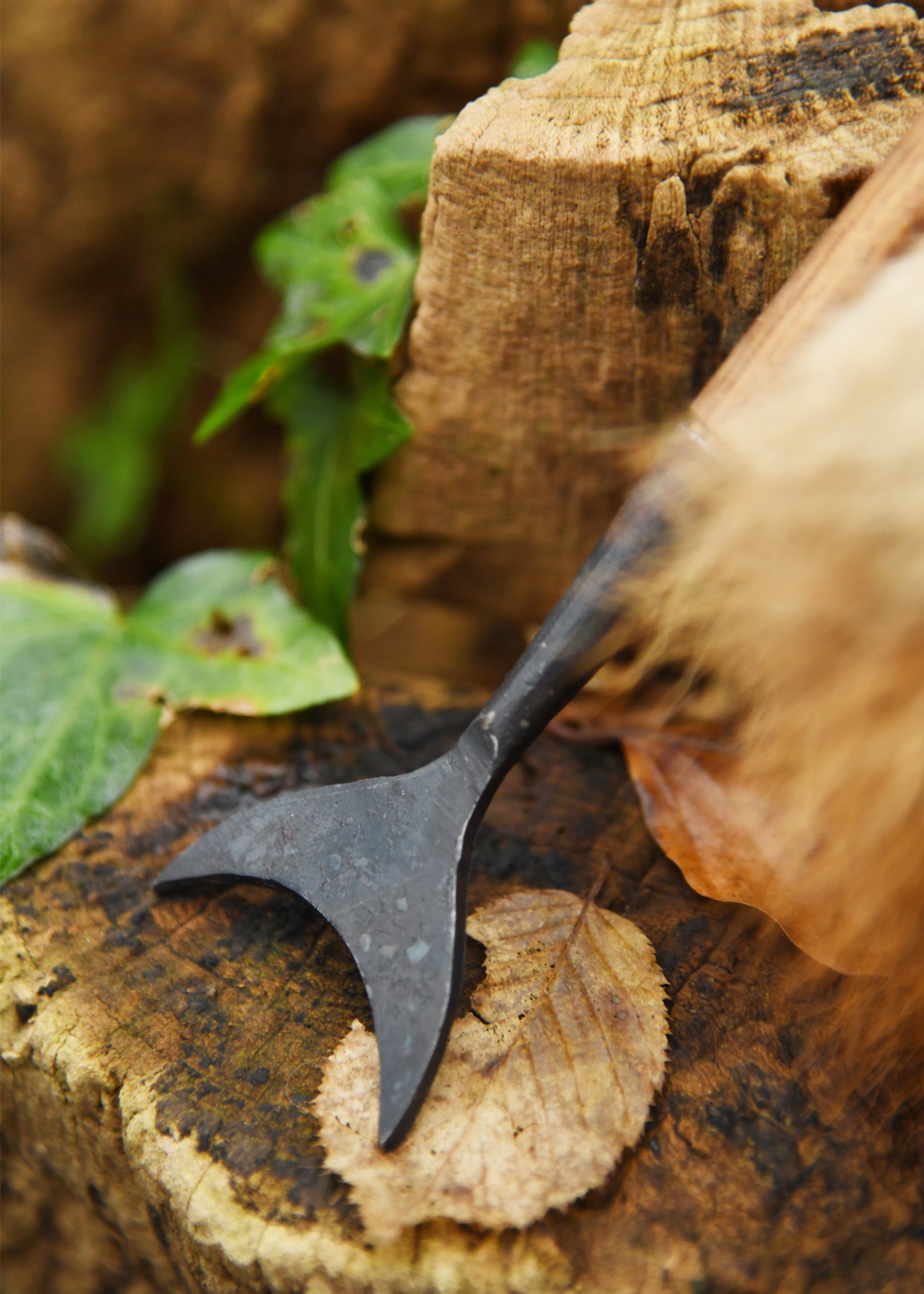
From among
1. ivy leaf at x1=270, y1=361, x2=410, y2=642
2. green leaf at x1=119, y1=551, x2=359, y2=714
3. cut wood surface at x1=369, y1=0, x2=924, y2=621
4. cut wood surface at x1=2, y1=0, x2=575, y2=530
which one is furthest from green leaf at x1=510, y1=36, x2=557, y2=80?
green leaf at x1=119, y1=551, x2=359, y2=714

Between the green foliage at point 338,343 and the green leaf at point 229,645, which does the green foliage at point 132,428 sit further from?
the green leaf at point 229,645

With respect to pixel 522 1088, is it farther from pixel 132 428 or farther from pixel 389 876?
pixel 132 428

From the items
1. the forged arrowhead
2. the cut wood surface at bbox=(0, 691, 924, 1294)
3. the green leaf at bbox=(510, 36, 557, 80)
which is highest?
the green leaf at bbox=(510, 36, 557, 80)

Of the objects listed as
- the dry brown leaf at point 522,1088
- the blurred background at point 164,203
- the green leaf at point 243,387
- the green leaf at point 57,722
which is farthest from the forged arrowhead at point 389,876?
the blurred background at point 164,203

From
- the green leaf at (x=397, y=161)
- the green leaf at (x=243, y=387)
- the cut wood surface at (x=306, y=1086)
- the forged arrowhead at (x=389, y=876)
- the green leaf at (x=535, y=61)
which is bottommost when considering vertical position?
the cut wood surface at (x=306, y=1086)

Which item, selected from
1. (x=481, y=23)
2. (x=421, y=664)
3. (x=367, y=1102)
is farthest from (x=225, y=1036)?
(x=481, y=23)

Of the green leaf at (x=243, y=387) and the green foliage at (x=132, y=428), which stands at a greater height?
the green leaf at (x=243, y=387)

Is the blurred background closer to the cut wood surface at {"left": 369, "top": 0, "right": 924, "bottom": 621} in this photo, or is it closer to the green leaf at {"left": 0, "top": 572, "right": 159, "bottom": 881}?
the cut wood surface at {"left": 369, "top": 0, "right": 924, "bottom": 621}

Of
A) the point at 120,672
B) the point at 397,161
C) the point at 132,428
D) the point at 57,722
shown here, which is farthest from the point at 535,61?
the point at 132,428
